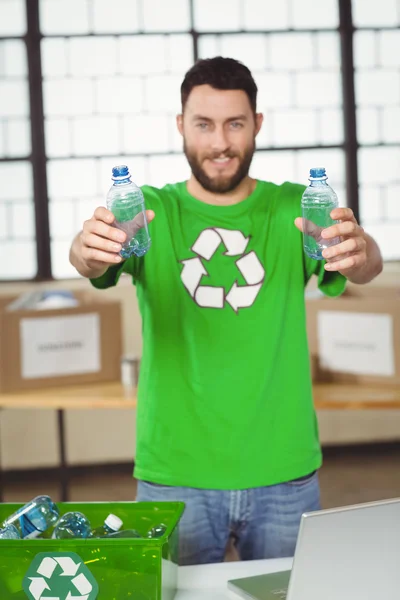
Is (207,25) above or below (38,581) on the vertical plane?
above

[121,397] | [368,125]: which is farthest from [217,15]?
[121,397]

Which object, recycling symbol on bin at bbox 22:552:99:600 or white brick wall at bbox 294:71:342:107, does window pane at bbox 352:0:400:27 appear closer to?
white brick wall at bbox 294:71:342:107

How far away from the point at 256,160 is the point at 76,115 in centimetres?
107

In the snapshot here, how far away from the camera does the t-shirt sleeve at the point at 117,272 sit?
6.22ft

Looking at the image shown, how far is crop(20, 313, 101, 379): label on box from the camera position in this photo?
3.42 metres

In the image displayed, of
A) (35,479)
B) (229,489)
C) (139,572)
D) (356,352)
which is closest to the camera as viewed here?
(139,572)

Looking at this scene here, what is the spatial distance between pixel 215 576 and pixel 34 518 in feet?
1.19

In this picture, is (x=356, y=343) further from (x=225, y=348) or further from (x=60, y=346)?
(x=225, y=348)

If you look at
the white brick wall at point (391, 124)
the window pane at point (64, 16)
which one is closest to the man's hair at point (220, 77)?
the window pane at point (64, 16)

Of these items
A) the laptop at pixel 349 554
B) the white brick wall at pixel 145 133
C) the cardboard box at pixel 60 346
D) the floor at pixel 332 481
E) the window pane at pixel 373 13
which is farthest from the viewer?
the window pane at pixel 373 13

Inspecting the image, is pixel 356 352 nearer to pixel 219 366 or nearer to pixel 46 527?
pixel 219 366

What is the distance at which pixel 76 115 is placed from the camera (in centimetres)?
487

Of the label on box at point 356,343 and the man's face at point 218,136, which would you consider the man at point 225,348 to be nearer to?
the man's face at point 218,136

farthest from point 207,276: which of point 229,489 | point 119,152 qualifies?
point 119,152
